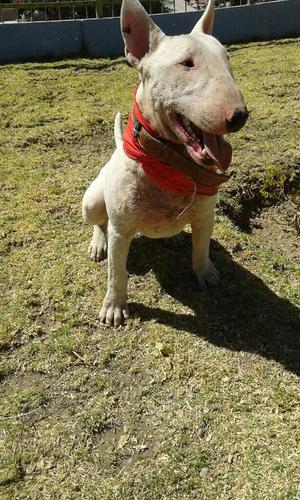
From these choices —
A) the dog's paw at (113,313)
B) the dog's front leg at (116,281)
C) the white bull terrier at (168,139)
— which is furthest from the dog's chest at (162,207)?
the dog's paw at (113,313)

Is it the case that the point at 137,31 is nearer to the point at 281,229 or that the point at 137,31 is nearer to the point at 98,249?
the point at 98,249

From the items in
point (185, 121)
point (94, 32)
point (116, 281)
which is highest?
point (185, 121)

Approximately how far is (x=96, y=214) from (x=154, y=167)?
96 centimetres

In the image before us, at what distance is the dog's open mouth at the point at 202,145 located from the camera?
226 cm

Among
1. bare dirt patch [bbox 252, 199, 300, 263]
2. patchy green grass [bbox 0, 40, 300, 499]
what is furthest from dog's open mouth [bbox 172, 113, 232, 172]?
bare dirt patch [bbox 252, 199, 300, 263]

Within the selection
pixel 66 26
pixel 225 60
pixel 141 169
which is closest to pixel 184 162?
pixel 141 169

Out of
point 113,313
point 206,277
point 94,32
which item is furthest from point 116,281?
point 94,32

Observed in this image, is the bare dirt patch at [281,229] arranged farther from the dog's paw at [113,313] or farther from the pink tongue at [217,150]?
the pink tongue at [217,150]

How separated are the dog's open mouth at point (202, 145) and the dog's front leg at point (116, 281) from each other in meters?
0.82

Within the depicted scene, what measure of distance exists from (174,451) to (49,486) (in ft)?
2.02

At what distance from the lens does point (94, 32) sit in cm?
838

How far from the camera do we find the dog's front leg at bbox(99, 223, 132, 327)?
298 centimetres

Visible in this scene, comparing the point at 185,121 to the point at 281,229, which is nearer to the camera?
the point at 185,121

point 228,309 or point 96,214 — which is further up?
point 96,214
